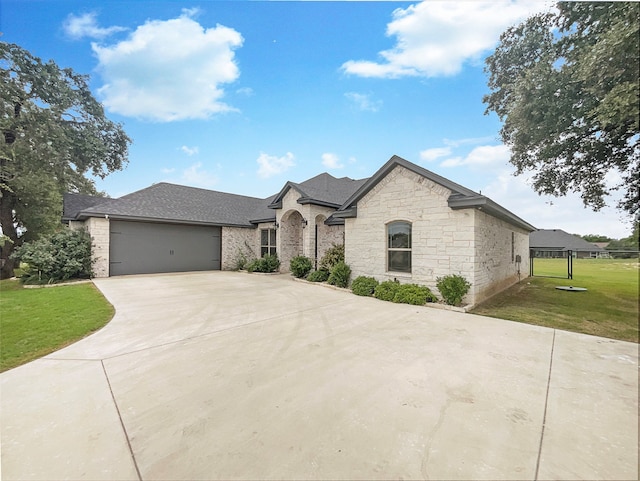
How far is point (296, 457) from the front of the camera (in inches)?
84.1

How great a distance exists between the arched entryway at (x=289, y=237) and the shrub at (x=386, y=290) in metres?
7.87

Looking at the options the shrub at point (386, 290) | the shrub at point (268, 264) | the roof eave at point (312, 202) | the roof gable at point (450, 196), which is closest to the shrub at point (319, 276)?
the roof gable at point (450, 196)

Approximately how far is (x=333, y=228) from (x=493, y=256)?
24.7 feet

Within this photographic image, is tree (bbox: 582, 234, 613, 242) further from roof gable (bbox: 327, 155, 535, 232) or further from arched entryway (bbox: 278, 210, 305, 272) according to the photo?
arched entryway (bbox: 278, 210, 305, 272)

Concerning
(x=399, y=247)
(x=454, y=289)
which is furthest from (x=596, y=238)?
(x=399, y=247)

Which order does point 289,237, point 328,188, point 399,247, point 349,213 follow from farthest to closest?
→ point 328,188 < point 289,237 < point 349,213 < point 399,247

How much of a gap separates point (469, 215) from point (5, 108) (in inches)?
795

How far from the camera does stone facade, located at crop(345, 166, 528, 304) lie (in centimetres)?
763

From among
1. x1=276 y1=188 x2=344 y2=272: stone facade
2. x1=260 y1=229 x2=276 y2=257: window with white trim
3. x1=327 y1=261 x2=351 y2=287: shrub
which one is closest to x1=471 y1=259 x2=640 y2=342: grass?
x1=327 y1=261 x2=351 y2=287: shrub

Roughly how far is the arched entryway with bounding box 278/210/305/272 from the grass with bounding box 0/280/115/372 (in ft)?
Answer: 28.1

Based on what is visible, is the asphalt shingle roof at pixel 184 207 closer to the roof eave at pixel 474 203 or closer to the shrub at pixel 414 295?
the shrub at pixel 414 295

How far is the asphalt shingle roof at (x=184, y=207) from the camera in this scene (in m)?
→ 13.7

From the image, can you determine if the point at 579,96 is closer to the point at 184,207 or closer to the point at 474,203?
the point at 474,203

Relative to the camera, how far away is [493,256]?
9.20m
